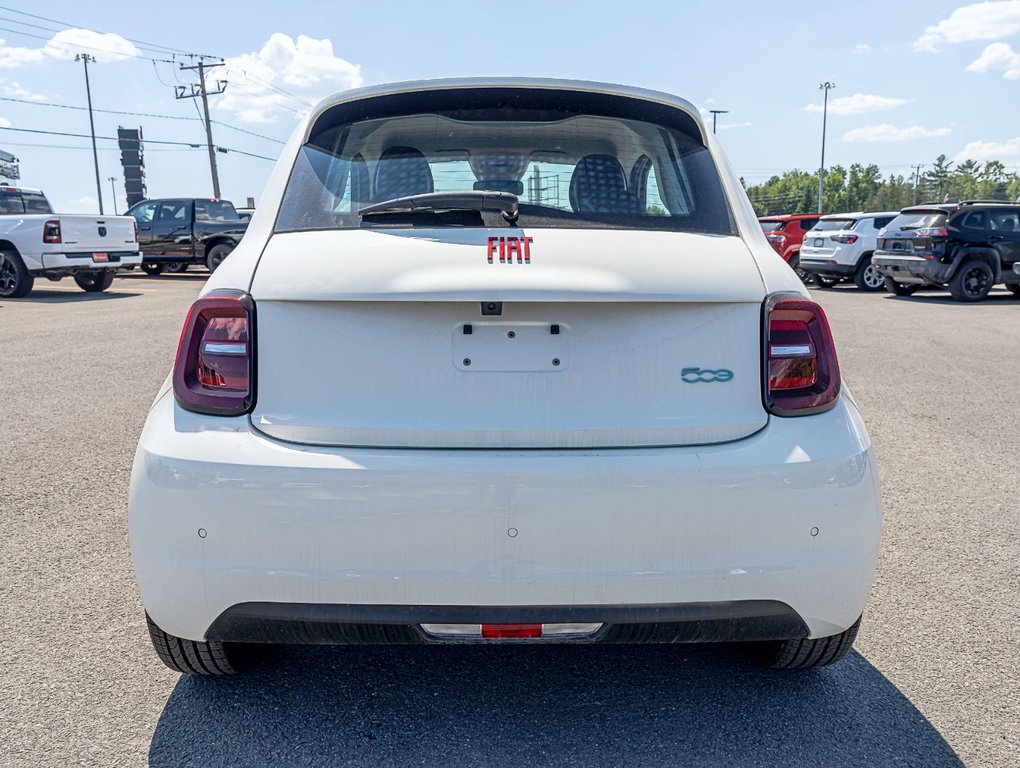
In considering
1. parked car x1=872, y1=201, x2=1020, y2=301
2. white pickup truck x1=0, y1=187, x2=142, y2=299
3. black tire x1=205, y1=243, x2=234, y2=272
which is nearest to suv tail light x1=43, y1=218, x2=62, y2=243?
white pickup truck x1=0, y1=187, x2=142, y2=299

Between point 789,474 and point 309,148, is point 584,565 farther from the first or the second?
point 309,148

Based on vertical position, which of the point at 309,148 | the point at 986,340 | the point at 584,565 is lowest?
the point at 986,340

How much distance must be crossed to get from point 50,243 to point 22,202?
74.0 inches

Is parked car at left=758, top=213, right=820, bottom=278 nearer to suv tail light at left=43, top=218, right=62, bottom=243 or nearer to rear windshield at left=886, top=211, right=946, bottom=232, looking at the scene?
rear windshield at left=886, top=211, right=946, bottom=232

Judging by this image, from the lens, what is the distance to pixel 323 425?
2.17 metres

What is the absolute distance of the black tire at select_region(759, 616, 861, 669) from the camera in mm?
2545

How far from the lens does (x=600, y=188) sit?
2.65 meters

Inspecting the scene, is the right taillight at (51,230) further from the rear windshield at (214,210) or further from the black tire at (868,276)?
the black tire at (868,276)

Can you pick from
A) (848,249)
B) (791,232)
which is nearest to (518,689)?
(848,249)

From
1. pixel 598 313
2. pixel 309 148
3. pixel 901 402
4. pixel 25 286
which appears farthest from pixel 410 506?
pixel 25 286

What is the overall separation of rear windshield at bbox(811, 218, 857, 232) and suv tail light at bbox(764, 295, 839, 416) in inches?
789

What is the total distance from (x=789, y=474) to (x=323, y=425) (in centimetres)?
113

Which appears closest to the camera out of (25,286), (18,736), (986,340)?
(18,736)

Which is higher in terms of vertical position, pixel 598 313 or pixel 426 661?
pixel 598 313
